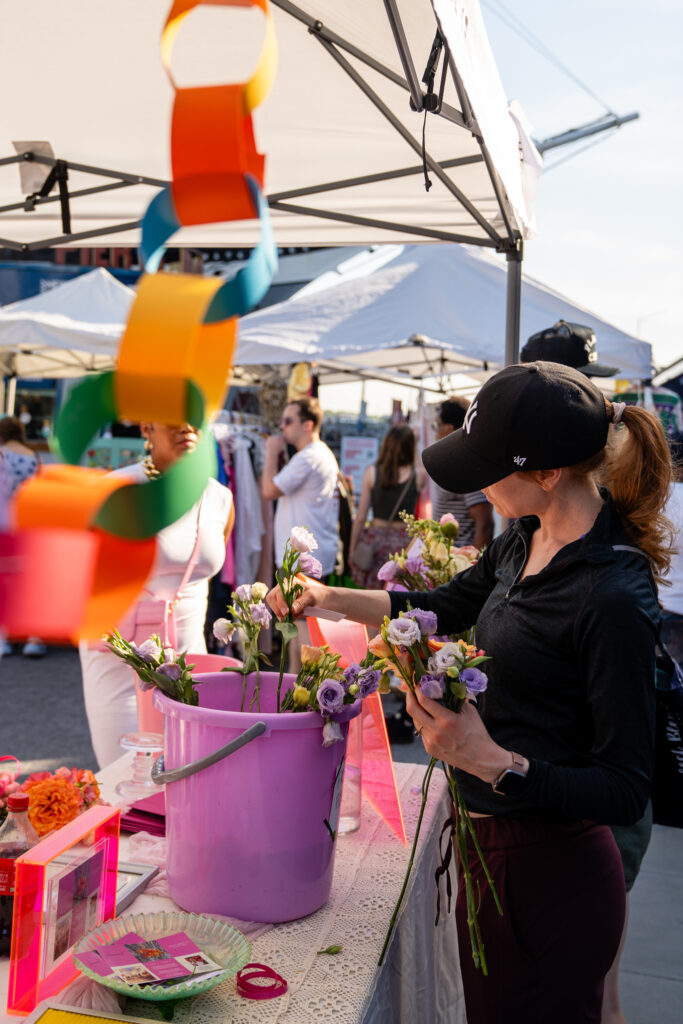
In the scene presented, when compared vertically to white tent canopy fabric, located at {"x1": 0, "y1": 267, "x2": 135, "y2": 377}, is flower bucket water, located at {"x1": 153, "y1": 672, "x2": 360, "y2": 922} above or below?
below

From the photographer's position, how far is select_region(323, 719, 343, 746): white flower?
122 cm

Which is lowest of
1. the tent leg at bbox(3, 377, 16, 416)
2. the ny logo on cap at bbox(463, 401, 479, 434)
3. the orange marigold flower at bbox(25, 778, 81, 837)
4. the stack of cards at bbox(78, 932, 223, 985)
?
the stack of cards at bbox(78, 932, 223, 985)

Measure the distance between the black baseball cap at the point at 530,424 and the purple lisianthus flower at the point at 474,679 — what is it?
12.8 inches

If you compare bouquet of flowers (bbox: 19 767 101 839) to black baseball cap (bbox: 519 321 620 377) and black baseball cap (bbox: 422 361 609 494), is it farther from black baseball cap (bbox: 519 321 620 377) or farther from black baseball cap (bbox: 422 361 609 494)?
black baseball cap (bbox: 519 321 620 377)

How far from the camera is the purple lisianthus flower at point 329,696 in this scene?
1.21 meters

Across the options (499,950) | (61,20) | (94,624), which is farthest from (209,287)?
(61,20)

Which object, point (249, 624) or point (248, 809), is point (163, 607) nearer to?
point (249, 624)

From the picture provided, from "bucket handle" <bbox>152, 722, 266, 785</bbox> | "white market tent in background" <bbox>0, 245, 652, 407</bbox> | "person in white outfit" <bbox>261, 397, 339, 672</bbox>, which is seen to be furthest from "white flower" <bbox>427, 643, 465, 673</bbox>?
"white market tent in background" <bbox>0, 245, 652, 407</bbox>

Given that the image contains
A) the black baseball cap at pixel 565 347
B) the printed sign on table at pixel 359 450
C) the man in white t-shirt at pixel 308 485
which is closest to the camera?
the black baseball cap at pixel 565 347

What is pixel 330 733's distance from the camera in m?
1.22

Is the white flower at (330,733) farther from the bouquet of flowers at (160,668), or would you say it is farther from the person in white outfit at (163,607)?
the person in white outfit at (163,607)

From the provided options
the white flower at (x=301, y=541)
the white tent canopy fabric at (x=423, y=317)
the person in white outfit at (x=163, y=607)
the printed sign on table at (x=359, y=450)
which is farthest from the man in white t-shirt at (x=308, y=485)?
the printed sign on table at (x=359, y=450)

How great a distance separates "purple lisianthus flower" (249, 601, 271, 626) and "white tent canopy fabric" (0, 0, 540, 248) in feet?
3.11

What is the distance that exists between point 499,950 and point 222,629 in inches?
26.4
